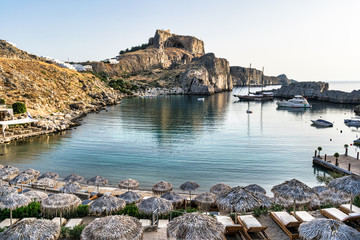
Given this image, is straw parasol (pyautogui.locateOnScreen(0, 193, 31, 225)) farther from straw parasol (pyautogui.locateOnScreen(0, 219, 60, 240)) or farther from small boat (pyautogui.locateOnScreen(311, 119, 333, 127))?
small boat (pyautogui.locateOnScreen(311, 119, 333, 127))

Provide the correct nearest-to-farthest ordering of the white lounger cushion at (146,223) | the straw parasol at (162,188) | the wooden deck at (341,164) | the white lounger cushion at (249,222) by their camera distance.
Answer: the white lounger cushion at (249,222) → the white lounger cushion at (146,223) → the straw parasol at (162,188) → the wooden deck at (341,164)

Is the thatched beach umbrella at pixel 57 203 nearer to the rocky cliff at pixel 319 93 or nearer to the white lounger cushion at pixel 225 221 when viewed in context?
the white lounger cushion at pixel 225 221

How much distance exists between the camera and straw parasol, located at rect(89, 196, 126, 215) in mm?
14211

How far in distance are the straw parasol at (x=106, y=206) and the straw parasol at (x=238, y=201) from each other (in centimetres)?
578

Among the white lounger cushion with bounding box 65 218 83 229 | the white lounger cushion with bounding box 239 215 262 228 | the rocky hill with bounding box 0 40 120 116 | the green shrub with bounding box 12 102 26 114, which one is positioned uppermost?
the rocky hill with bounding box 0 40 120 116

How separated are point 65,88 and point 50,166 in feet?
197

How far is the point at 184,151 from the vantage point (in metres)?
36.2

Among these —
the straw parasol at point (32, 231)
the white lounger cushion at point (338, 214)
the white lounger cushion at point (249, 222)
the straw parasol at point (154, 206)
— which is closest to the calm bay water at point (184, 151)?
the straw parasol at point (154, 206)

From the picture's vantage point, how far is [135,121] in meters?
61.7

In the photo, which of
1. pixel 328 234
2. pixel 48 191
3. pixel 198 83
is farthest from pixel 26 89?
pixel 198 83

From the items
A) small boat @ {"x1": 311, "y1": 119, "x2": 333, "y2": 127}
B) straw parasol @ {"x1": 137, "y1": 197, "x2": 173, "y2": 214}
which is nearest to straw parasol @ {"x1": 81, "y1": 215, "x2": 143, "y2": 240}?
straw parasol @ {"x1": 137, "y1": 197, "x2": 173, "y2": 214}

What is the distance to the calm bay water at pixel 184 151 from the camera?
26906mm

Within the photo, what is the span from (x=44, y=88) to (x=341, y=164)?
237 ft

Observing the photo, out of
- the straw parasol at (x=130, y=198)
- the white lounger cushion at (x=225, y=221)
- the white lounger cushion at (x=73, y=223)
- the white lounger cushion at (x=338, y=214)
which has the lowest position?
the straw parasol at (x=130, y=198)
